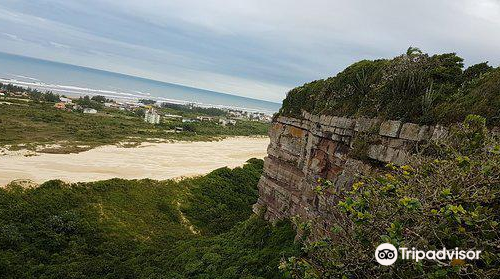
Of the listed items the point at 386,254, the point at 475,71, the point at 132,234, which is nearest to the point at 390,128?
the point at 475,71

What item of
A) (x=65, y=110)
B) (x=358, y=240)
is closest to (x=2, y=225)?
(x=358, y=240)

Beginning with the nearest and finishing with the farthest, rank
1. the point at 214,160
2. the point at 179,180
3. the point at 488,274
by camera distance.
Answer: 1. the point at 488,274
2. the point at 179,180
3. the point at 214,160

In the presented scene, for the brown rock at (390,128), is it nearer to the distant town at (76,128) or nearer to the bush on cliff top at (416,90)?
the bush on cliff top at (416,90)

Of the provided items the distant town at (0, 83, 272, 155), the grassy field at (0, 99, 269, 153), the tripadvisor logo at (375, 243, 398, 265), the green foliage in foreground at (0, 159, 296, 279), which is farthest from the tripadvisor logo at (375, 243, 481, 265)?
the grassy field at (0, 99, 269, 153)

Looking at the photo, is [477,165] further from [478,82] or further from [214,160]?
[214,160]

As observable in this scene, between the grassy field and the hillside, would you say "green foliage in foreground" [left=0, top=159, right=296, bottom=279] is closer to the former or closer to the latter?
the hillside

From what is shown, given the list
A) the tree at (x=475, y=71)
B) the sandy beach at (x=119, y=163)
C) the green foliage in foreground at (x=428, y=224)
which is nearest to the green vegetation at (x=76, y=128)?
the sandy beach at (x=119, y=163)
